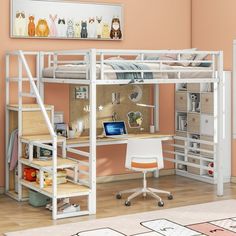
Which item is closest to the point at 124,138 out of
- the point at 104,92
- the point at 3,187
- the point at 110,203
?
the point at 104,92

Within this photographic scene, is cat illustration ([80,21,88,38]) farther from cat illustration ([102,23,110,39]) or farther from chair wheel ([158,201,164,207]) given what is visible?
chair wheel ([158,201,164,207])

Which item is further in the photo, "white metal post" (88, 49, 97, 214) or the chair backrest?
the chair backrest

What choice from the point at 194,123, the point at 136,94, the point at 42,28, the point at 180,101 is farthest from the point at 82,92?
the point at 194,123

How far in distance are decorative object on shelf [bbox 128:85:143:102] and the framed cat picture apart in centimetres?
66

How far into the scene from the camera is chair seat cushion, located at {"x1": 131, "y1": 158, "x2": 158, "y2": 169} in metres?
5.60

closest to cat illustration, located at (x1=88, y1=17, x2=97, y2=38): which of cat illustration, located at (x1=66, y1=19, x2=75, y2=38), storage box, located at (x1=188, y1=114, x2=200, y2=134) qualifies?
cat illustration, located at (x1=66, y1=19, x2=75, y2=38)

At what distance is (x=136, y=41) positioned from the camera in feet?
23.5

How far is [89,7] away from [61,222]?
277cm

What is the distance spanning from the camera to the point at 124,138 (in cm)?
661

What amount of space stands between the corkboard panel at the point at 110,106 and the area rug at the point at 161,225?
181 cm

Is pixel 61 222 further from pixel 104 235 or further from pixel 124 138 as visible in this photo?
pixel 124 138

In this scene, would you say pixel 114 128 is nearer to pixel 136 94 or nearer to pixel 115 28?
pixel 136 94

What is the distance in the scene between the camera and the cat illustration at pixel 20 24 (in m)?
6.24

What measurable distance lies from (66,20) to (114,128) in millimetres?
1402
